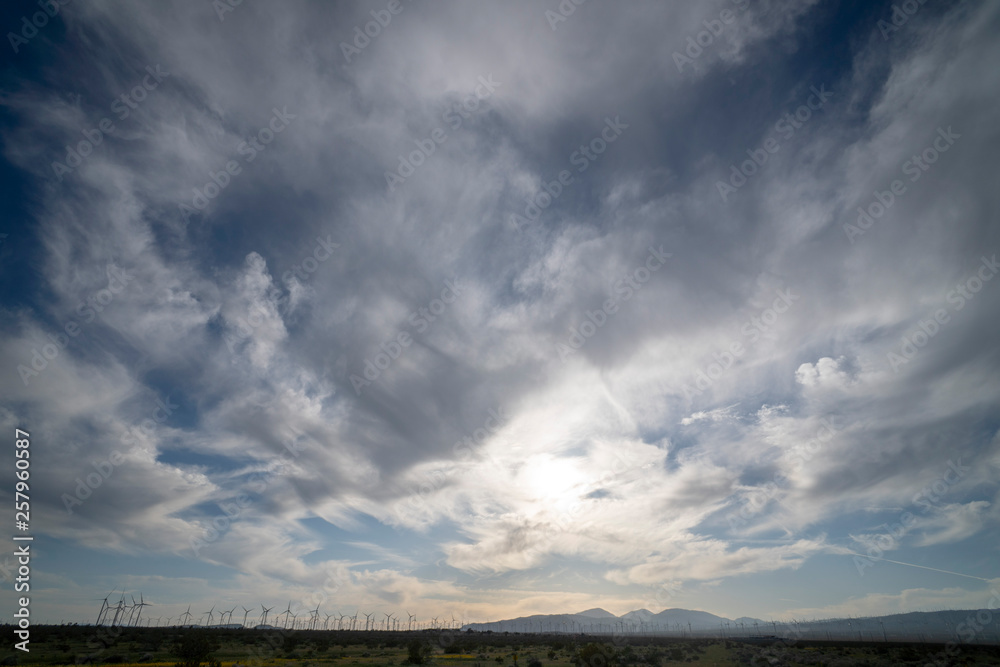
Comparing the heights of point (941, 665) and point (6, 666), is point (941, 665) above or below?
below

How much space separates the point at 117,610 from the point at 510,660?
124 metres

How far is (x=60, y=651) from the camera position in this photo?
180ft

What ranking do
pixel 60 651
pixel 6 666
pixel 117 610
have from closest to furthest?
pixel 6 666
pixel 60 651
pixel 117 610

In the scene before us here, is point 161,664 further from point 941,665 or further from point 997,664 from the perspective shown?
point 997,664

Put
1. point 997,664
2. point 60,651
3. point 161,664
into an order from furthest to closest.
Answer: point 997,664 → point 60,651 → point 161,664

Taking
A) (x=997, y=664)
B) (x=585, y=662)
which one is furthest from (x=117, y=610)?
(x=997, y=664)

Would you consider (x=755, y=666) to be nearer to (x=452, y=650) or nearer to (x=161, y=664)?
(x=452, y=650)

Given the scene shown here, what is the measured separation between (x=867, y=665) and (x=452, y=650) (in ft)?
203

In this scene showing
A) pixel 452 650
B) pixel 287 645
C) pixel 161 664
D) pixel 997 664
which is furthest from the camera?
pixel 452 650

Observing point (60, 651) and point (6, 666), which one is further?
point (60, 651)

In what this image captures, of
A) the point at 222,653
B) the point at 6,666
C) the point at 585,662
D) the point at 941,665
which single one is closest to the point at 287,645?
the point at 222,653

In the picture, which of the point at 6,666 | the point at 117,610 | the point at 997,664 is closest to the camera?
the point at 6,666

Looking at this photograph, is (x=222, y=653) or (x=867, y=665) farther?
(x=222, y=653)

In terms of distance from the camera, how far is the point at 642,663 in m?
A: 57.4
